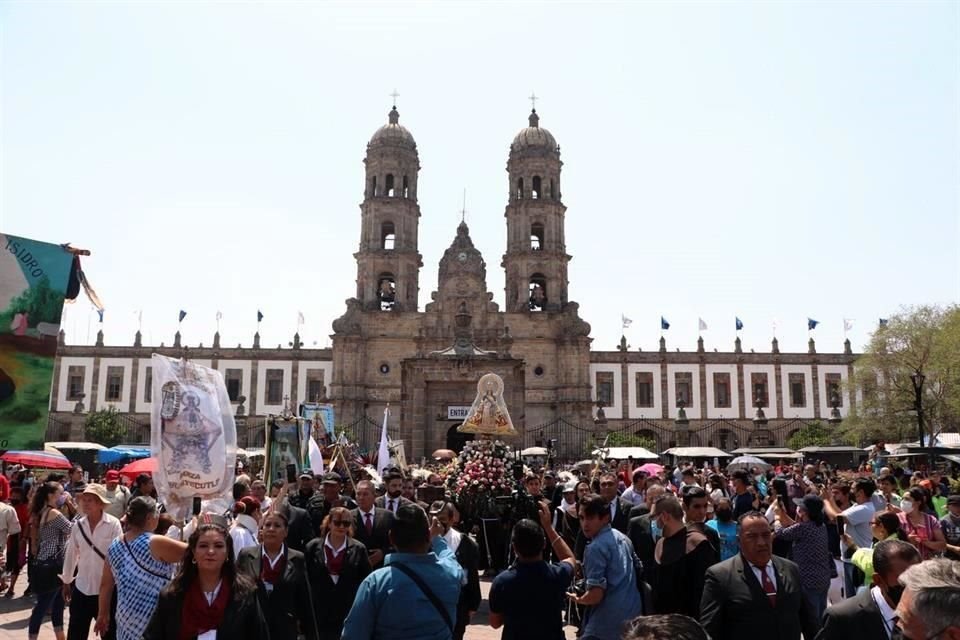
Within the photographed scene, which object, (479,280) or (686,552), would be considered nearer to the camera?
(686,552)

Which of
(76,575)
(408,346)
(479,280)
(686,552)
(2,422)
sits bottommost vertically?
(76,575)

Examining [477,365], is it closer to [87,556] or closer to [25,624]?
[25,624]

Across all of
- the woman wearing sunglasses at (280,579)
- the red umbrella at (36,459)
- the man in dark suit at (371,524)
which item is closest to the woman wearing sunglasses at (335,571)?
the woman wearing sunglasses at (280,579)

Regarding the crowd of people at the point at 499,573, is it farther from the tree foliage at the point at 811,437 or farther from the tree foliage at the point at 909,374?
the tree foliage at the point at 811,437

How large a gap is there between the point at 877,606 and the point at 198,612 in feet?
11.6

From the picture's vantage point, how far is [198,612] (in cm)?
421

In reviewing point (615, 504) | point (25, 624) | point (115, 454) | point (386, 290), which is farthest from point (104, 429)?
point (615, 504)

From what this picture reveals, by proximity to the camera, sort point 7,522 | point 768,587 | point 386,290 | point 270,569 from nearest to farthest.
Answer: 1. point 768,587
2. point 270,569
3. point 7,522
4. point 386,290

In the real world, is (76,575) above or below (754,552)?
below

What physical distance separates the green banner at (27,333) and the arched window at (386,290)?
1615 inches

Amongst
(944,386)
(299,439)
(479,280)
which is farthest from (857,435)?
(299,439)

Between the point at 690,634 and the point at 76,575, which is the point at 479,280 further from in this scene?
the point at 690,634

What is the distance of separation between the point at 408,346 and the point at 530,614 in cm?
4349

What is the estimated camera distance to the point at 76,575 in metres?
7.18
